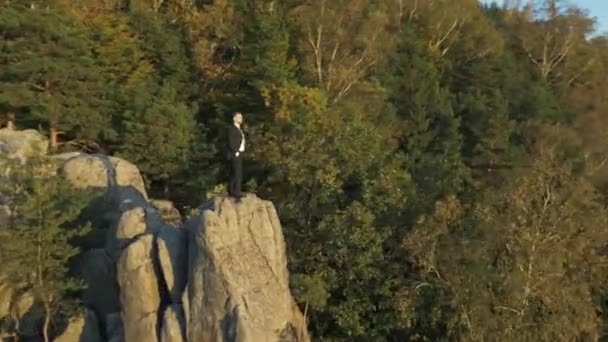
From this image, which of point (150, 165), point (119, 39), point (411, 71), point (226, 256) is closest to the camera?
point (226, 256)

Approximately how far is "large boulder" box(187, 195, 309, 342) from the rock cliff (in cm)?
2

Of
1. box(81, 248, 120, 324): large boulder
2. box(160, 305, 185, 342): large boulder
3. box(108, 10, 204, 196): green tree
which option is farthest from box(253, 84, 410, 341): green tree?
box(160, 305, 185, 342): large boulder

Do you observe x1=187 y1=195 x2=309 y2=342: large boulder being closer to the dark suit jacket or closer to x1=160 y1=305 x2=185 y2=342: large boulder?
x1=160 y1=305 x2=185 y2=342: large boulder

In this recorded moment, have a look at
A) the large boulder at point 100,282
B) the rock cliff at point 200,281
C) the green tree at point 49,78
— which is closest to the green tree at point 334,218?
the rock cliff at point 200,281

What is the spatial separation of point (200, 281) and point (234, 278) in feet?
2.23

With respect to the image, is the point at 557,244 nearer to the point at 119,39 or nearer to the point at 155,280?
the point at 155,280

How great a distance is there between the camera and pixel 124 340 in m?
21.2

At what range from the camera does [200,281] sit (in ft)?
66.2

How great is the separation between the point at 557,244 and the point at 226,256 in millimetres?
8484

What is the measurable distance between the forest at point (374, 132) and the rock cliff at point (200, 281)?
3567mm

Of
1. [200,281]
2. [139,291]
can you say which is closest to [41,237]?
[139,291]

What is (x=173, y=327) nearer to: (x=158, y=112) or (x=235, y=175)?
(x=235, y=175)

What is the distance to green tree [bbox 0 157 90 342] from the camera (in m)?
22.6

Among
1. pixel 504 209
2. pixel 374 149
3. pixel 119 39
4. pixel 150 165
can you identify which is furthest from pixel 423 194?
pixel 119 39
